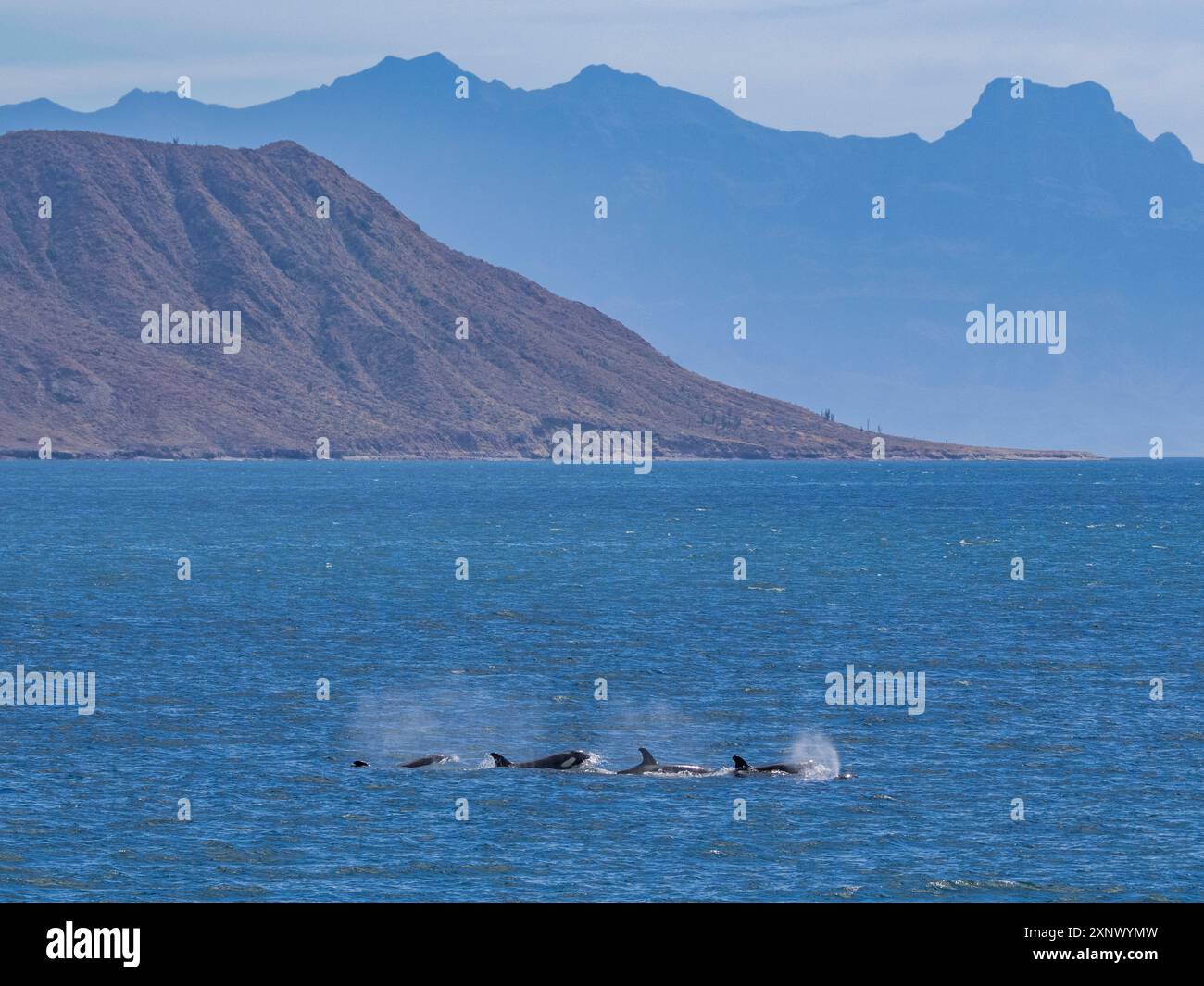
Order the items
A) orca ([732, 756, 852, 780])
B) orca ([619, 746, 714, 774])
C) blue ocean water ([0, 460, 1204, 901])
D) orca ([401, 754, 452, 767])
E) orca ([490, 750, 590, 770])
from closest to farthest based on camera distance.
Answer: blue ocean water ([0, 460, 1204, 901]), orca ([732, 756, 852, 780]), orca ([619, 746, 714, 774]), orca ([490, 750, 590, 770]), orca ([401, 754, 452, 767])

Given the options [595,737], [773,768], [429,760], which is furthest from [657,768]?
[595,737]

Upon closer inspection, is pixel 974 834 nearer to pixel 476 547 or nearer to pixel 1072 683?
pixel 1072 683

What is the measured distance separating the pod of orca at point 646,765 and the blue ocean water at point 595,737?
A: 2.15 ft

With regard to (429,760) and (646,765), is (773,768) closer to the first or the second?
(646,765)

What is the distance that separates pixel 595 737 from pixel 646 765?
6.37 m

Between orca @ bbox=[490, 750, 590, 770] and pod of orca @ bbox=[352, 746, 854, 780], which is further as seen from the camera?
orca @ bbox=[490, 750, 590, 770]

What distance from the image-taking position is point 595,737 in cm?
5069

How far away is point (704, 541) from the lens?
154750 mm

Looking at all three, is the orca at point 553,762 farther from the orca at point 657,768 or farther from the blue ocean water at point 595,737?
the orca at point 657,768

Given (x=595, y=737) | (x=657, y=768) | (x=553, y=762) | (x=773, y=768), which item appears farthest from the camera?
(x=595, y=737)

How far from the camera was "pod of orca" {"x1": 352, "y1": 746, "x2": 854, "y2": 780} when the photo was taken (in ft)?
145

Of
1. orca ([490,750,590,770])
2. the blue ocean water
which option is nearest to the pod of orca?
orca ([490,750,590,770])

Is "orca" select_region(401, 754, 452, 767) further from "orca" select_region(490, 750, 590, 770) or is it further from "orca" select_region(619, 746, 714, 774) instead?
"orca" select_region(619, 746, 714, 774)
